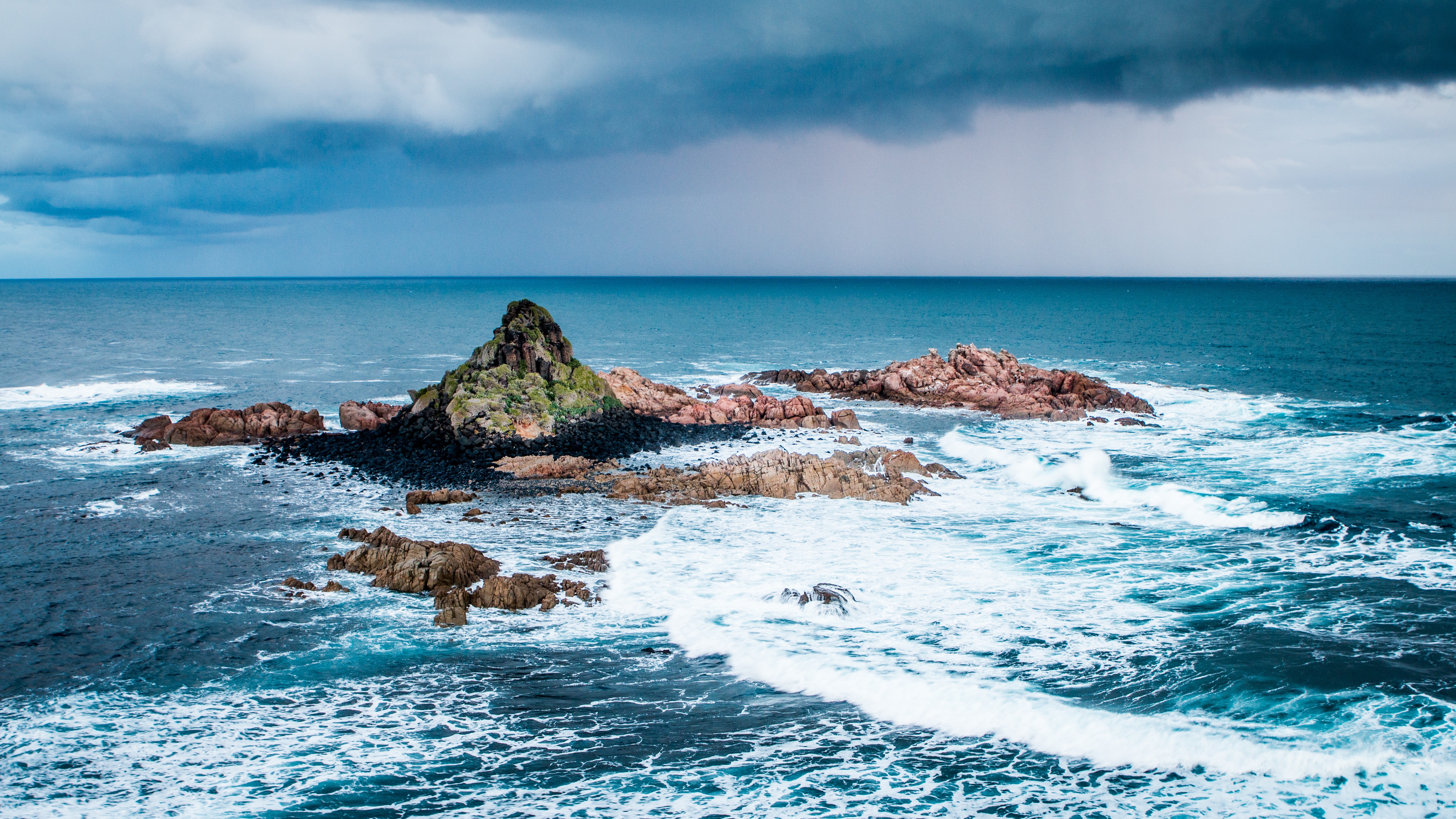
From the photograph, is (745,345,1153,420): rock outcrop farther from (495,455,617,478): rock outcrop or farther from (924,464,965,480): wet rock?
(495,455,617,478): rock outcrop

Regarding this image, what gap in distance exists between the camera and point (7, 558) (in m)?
24.6

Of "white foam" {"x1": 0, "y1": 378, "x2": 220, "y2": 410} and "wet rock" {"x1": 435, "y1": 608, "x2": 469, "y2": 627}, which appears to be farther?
"white foam" {"x1": 0, "y1": 378, "x2": 220, "y2": 410}

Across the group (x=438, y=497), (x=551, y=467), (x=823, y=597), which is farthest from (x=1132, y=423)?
(x=438, y=497)

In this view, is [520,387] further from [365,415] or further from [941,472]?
[941,472]

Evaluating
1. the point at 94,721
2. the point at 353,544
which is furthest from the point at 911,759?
the point at 353,544

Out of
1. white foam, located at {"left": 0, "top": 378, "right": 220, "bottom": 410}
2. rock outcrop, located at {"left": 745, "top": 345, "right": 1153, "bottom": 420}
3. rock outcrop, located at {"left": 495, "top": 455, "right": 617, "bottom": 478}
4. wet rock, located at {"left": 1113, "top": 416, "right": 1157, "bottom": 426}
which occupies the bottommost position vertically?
rock outcrop, located at {"left": 495, "top": 455, "right": 617, "bottom": 478}

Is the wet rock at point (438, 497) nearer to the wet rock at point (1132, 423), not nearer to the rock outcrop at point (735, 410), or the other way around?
the rock outcrop at point (735, 410)

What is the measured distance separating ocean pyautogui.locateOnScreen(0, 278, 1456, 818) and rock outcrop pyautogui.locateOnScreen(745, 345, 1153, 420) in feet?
24.7

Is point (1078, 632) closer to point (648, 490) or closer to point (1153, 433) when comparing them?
point (648, 490)

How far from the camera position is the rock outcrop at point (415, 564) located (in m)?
22.2

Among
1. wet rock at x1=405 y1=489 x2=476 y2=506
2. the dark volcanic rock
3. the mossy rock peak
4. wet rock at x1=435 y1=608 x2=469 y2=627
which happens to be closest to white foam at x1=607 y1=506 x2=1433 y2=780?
wet rock at x1=435 y1=608 x2=469 y2=627

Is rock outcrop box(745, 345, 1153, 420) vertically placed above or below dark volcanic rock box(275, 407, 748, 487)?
above

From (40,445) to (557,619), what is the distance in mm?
33486

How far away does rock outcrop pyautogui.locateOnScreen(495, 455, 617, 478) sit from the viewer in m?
34.6
